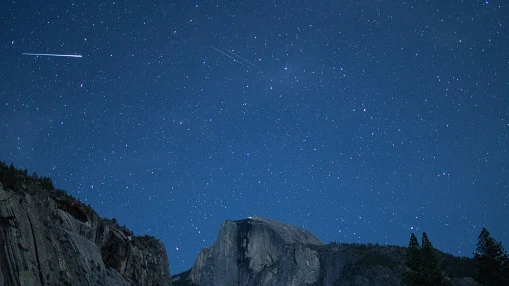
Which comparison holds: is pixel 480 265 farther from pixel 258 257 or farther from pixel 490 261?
pixel 258 257

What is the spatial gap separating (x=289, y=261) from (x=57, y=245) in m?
131

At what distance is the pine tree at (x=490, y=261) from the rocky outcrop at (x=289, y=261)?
63486 mm

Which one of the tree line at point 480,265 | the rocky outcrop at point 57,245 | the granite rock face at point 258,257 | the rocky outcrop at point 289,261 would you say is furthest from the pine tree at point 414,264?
the granite rock face at point 258,257

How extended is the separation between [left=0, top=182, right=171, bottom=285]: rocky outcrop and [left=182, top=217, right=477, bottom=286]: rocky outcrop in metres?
92.3

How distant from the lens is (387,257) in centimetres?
12244

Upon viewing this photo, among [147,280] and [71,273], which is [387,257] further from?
[71,273]

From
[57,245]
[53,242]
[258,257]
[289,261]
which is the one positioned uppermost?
[258,257]

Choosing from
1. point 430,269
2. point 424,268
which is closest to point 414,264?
point 424,268

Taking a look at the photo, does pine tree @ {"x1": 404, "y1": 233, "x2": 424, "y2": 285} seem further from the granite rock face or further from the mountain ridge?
the granite rock face

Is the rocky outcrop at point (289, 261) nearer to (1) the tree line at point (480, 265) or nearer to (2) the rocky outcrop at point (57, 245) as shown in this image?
(1) the tree line at point (480, 265)

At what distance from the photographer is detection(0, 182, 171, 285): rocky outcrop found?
18.2m

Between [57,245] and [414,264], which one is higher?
[57,245]

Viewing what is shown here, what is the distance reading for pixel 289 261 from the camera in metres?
146

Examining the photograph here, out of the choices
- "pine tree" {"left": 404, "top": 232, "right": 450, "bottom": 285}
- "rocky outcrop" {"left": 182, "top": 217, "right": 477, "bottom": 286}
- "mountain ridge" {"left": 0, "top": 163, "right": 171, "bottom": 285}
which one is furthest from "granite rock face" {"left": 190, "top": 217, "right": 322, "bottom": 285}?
"mountain ridge" {"left": 0, "top": 163, "right": 171, "bottom": 285}
